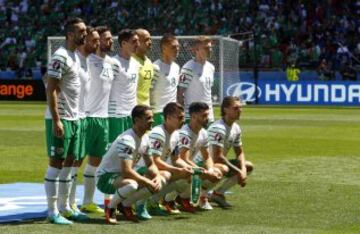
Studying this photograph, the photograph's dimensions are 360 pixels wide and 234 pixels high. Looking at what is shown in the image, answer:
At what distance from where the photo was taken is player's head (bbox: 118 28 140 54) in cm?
1184

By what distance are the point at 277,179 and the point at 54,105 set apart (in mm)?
5866

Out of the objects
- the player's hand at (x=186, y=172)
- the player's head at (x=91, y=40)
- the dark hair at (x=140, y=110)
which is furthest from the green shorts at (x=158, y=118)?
the dark hair at (x=140, y=110)

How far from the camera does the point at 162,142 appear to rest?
11.4 meters

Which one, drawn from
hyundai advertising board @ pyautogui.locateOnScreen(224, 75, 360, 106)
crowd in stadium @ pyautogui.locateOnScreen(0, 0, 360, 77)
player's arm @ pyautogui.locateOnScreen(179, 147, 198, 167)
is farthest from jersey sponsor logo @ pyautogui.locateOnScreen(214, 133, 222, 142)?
crowd in stadium @ pyautogui.locateOnScreen(0, 0, 360, 77)

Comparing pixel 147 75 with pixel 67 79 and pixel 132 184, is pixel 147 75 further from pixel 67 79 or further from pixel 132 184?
pixel 132 184

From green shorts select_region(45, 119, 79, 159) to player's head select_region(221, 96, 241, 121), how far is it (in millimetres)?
2151

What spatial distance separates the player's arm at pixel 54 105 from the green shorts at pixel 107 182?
2.56ft

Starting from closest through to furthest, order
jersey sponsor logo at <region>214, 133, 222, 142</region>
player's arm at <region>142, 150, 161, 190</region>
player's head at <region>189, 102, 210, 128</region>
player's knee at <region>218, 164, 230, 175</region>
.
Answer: player's arm at <region>142, 150, 161, 190</region> → player's head at <region>189, 102, 210, 128</region> → player's knee at <region>218, 164, 230, 175</region> → jersey sponsor logo at <region>214, 133, 222, 142</region>

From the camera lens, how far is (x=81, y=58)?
1120cm

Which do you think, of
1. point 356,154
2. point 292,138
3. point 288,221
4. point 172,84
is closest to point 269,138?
point 292,138

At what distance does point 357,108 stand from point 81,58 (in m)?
28.5

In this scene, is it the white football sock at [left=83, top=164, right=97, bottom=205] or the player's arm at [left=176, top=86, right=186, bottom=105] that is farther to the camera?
the player's arm at [left=176, top=86, right=186, bottom=105]

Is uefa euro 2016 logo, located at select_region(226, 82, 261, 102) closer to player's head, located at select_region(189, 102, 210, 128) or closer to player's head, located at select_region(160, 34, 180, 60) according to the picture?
player's head, located at select_region(160, 34, 180, 60)

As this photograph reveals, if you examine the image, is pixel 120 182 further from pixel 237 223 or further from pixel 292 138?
pixel 292 138
